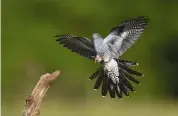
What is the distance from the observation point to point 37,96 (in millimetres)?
5961

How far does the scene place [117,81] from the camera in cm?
636

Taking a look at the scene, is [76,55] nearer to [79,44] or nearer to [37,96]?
[79,44]

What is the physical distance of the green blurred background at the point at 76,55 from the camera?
57.4 ft

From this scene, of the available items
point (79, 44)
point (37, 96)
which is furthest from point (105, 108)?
point (37, 96)

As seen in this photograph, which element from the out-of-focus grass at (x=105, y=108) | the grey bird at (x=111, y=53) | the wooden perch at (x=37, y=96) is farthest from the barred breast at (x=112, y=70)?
the out-of-focus grass at (x=105, y=108)

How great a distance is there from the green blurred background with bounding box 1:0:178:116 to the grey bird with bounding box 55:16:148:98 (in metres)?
10.1

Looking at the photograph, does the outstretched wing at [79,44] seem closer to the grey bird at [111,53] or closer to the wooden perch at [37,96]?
the grey bird at [111,53]

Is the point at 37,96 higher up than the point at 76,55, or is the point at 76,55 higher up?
the point at 76,55

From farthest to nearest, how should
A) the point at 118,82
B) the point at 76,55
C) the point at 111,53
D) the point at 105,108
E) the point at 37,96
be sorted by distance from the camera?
1. the point at 76,55
2. the point at 105,108
3. the point at 118,82
4. the point at 111,53
5. the point at 37,96

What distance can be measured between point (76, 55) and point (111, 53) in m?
12.1

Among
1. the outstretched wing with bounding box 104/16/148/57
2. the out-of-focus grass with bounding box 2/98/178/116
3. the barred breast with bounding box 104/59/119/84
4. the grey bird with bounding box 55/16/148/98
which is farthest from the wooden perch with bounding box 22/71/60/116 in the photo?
the out-of-focus grass with bounding box 2/98/178/116

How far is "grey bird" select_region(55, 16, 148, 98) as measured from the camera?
6.15 meters

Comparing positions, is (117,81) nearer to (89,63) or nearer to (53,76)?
(53,76)

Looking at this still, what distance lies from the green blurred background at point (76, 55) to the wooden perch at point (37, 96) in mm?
10647
